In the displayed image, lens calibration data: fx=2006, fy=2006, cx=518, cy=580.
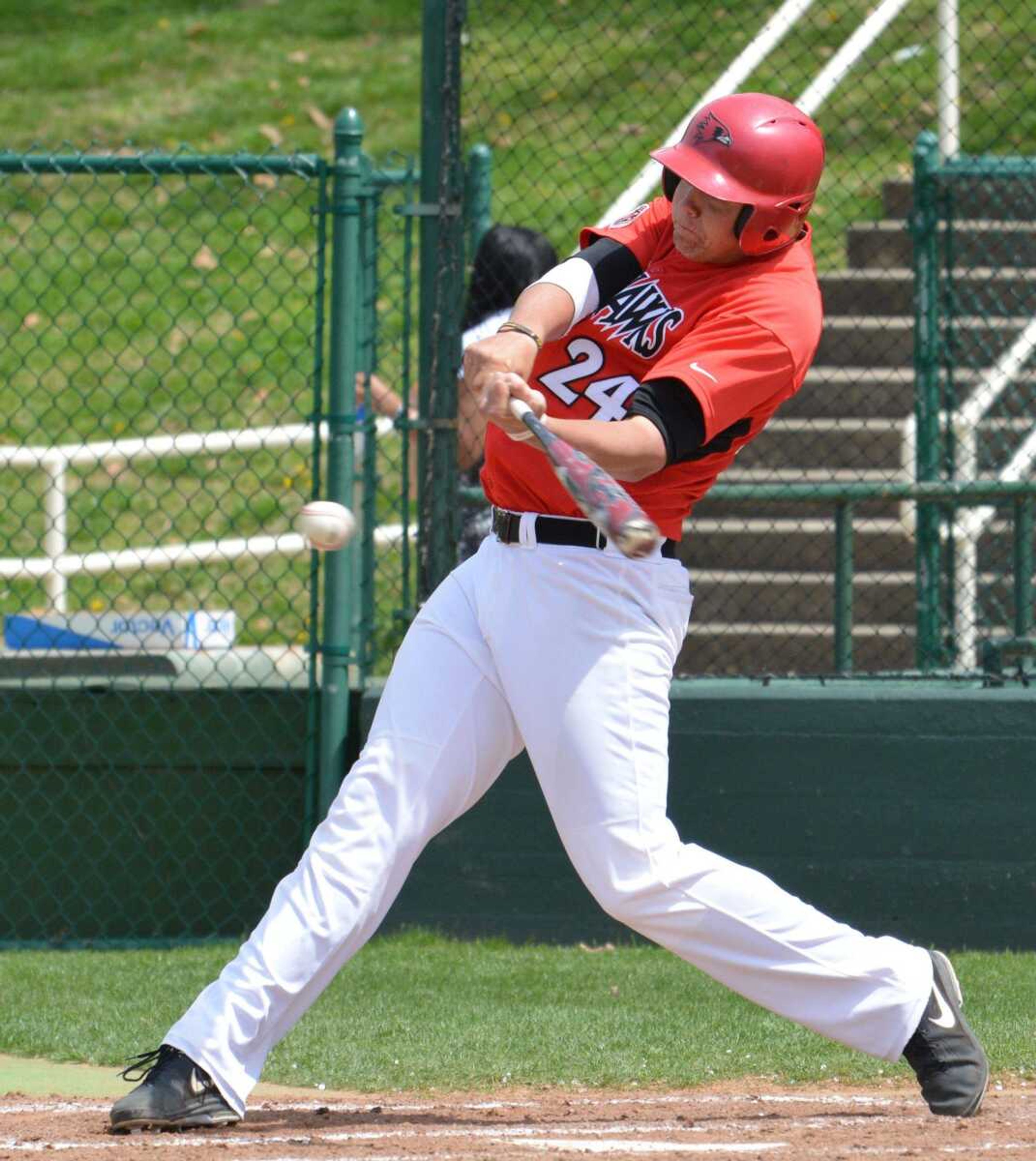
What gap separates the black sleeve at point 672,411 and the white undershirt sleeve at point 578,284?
327mm

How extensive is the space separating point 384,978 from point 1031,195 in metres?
5.14

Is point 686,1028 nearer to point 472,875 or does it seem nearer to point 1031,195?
point 472,875

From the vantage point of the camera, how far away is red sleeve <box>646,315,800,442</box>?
3770 mm

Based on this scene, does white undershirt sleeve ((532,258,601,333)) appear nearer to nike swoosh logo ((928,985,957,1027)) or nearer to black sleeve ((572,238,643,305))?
black sleeve ((572,238,643,305))

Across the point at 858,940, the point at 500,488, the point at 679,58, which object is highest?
the point at 679,58

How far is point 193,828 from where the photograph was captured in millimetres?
6445

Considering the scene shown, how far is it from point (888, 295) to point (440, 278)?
11.9ft

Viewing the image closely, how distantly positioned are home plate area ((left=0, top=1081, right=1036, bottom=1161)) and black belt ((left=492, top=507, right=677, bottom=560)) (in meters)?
1.16

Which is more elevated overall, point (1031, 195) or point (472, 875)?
point (1031, 195)

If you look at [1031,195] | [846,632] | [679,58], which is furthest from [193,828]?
[679,58]

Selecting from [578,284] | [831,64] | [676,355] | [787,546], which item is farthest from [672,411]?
[831,64]

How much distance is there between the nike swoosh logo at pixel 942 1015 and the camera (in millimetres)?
4039

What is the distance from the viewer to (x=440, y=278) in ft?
20.7

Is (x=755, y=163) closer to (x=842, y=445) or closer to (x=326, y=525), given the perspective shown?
(x=326, y=525)
